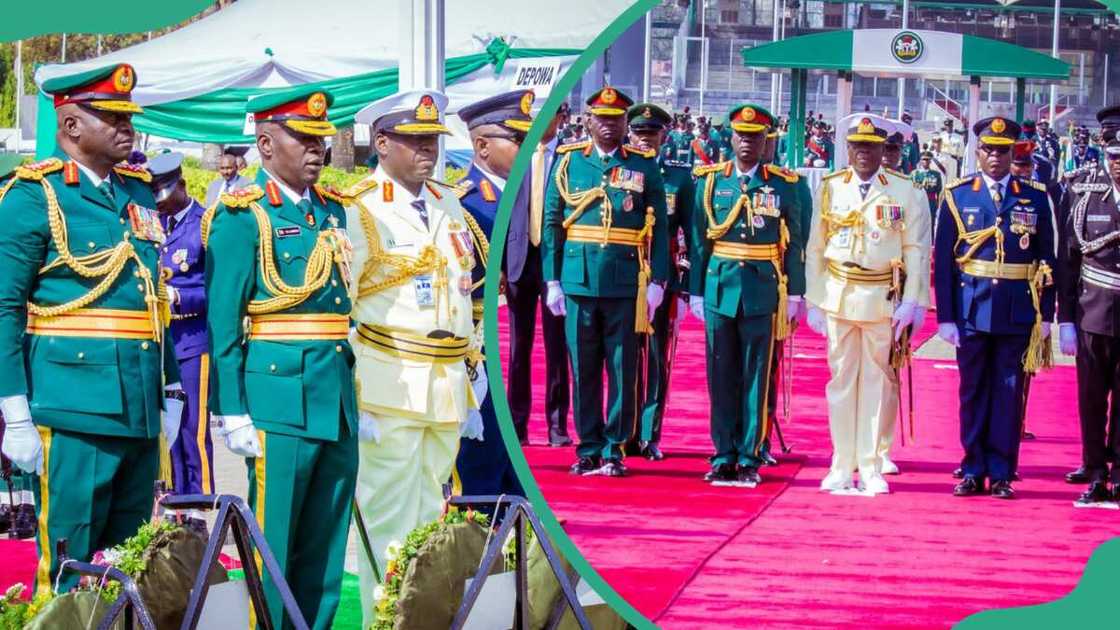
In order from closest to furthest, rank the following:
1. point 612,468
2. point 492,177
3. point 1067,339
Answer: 1. point 612,468
2. point 1067,339
3. point 492,177

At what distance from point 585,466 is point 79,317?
1.67 metres

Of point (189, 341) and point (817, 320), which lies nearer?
point (817, 320)

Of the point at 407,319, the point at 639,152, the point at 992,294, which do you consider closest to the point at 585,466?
the point at 639,152

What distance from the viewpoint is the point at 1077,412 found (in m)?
4.64

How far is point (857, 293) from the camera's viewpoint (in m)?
4.53

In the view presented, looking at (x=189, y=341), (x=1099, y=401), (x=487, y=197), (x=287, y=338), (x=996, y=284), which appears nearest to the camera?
(x=1099, y=401)

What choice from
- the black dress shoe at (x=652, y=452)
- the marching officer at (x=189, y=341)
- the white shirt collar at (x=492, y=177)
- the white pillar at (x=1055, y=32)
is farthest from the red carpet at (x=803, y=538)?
the marching officer at (x=189, y=341)

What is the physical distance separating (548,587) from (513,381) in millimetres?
858

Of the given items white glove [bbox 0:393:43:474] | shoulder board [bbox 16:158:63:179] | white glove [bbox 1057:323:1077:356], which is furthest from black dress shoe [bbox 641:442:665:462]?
shoulder board [bbox 16:158:63:179]

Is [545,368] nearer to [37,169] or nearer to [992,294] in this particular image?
[992,294]

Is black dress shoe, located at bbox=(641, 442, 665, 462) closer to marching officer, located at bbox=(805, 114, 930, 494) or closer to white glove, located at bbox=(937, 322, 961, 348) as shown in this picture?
marching officer, located at bbox=(805, 114, 930, 494)

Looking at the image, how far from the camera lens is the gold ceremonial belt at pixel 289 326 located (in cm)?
525

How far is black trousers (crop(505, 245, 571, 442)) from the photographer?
4.47 metres

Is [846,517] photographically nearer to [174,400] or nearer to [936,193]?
[936,193]
